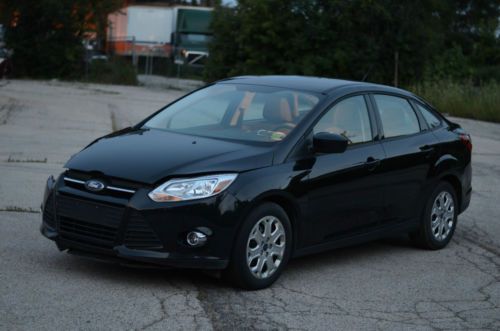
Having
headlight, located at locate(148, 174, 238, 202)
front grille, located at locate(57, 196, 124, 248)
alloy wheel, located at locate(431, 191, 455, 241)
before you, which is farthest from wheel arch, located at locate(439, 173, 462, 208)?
front grille, located at locate(57, 196, 124, 248)

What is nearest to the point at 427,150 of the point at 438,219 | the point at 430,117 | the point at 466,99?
the point at 430,117

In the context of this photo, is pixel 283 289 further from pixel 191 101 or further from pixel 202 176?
pixel 191 101

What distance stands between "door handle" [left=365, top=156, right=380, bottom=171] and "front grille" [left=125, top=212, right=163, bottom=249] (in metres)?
2.11

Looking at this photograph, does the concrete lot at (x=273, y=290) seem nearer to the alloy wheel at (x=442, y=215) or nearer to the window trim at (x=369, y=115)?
the alloy wheel at (x=442, y=215)

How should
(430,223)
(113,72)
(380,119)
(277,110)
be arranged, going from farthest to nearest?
(113,72) → (430,223) → (380,119) → (277,110)

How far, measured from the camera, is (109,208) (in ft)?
22.1

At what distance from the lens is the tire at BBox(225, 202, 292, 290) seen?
685cm

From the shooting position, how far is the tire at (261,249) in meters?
6.85

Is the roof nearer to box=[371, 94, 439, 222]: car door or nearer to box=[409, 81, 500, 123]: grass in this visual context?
box=[371, 94, 439, 222]: car door

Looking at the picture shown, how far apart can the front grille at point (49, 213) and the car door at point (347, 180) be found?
73.7 inches

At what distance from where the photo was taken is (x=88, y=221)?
6.82m

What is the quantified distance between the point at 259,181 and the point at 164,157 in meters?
0.70

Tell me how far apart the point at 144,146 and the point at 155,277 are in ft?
3.19

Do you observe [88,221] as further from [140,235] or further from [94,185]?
[140,235]
